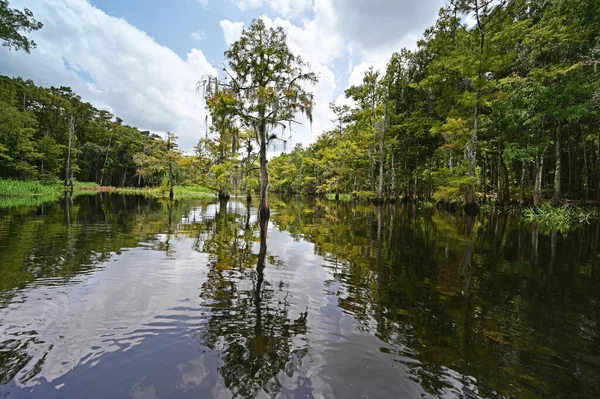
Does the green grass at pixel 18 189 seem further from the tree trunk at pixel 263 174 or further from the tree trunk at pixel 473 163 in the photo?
the tree trunk at pixel 473 163

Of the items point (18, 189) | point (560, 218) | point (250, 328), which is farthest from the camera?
point (18, 189)

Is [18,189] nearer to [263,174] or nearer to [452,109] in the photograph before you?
[263,174]

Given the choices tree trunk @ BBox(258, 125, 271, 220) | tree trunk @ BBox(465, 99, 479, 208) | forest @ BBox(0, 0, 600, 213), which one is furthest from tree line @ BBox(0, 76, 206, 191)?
tree trunk @ BBox(465, 99, 479, 208)

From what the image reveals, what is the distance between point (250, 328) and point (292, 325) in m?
0.57

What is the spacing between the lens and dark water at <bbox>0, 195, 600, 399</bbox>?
2.63 metres

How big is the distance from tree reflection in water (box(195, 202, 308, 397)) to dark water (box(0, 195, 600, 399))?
2 cm

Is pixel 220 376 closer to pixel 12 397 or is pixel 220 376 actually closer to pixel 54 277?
pixel 12 397

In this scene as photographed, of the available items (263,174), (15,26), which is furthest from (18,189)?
(263,174)

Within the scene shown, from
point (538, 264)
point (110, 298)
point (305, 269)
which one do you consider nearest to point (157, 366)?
point (110, 298)

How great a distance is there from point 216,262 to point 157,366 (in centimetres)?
420

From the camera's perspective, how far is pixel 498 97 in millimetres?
20406

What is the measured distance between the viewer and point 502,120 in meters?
20.7

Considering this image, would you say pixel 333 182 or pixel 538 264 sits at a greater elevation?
pixel 333 182

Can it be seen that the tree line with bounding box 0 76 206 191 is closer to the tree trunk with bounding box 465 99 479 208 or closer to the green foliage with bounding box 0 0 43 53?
the green foliage with bounding box 0 0 43 53
